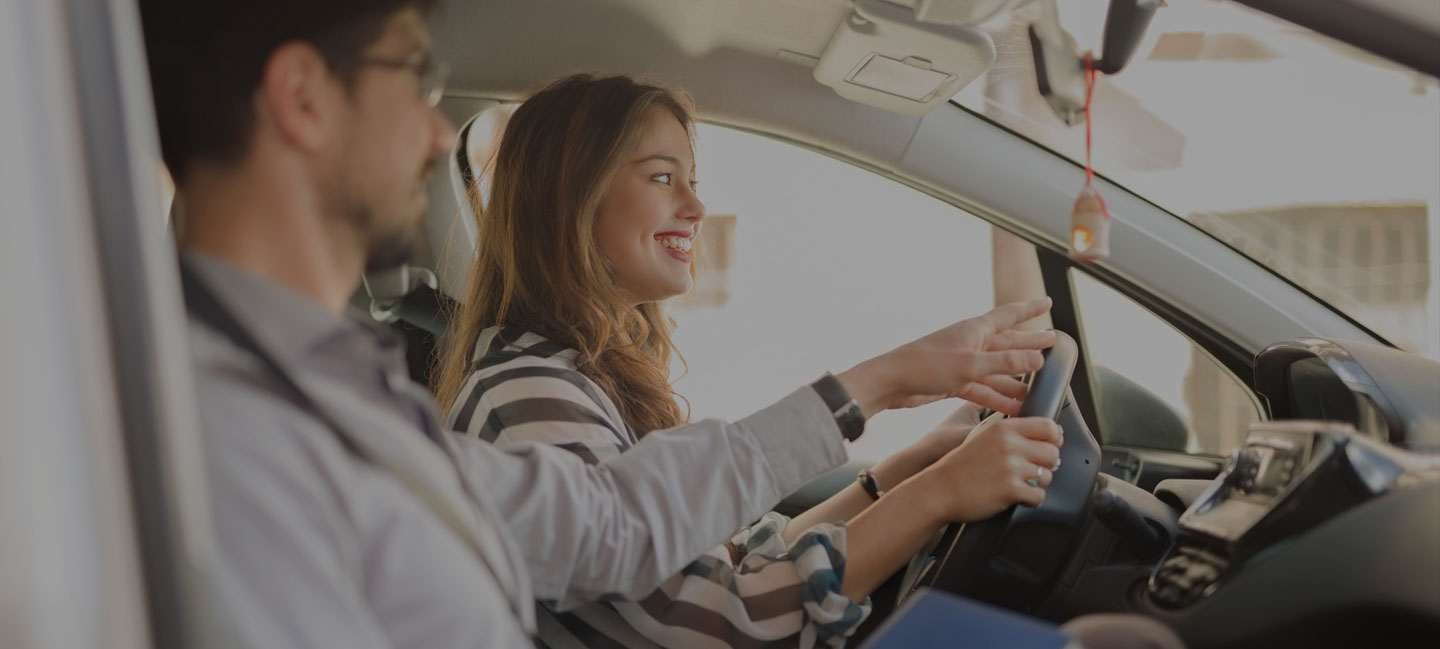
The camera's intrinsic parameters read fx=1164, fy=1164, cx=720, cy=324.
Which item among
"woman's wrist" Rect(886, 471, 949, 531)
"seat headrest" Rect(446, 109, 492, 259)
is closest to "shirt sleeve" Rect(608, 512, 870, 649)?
"woman's wrist" Rect(886, 471, 949, 531)

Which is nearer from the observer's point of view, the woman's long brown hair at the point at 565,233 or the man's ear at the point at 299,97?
the man's ear at the point at 299,97

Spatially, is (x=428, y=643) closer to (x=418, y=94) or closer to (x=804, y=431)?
(x=418, y=94)

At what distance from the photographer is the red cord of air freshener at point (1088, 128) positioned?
0.94 m

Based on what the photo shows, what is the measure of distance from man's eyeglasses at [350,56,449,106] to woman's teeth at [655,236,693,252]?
0.53 metres

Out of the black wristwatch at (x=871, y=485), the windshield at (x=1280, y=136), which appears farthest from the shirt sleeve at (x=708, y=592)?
the windshield at (x=1280, y=136)

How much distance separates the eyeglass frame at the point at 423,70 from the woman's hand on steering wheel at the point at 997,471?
2.19 feet

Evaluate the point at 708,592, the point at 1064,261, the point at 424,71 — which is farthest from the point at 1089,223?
the point at 424,71

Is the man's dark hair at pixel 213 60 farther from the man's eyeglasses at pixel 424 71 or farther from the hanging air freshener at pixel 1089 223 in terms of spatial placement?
the hanging air freshener at pixel 1089 223

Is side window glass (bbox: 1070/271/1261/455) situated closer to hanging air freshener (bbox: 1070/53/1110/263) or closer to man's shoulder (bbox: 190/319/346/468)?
hanging air freshener (bbox: 1070/53/1110/263)

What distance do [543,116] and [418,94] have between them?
64cm

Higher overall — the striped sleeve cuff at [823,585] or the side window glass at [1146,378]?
the side window glass at [1146,378]

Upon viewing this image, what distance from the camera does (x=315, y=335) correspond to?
67cm

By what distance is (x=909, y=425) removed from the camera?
1.54 metres

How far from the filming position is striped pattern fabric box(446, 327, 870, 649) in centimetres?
115
